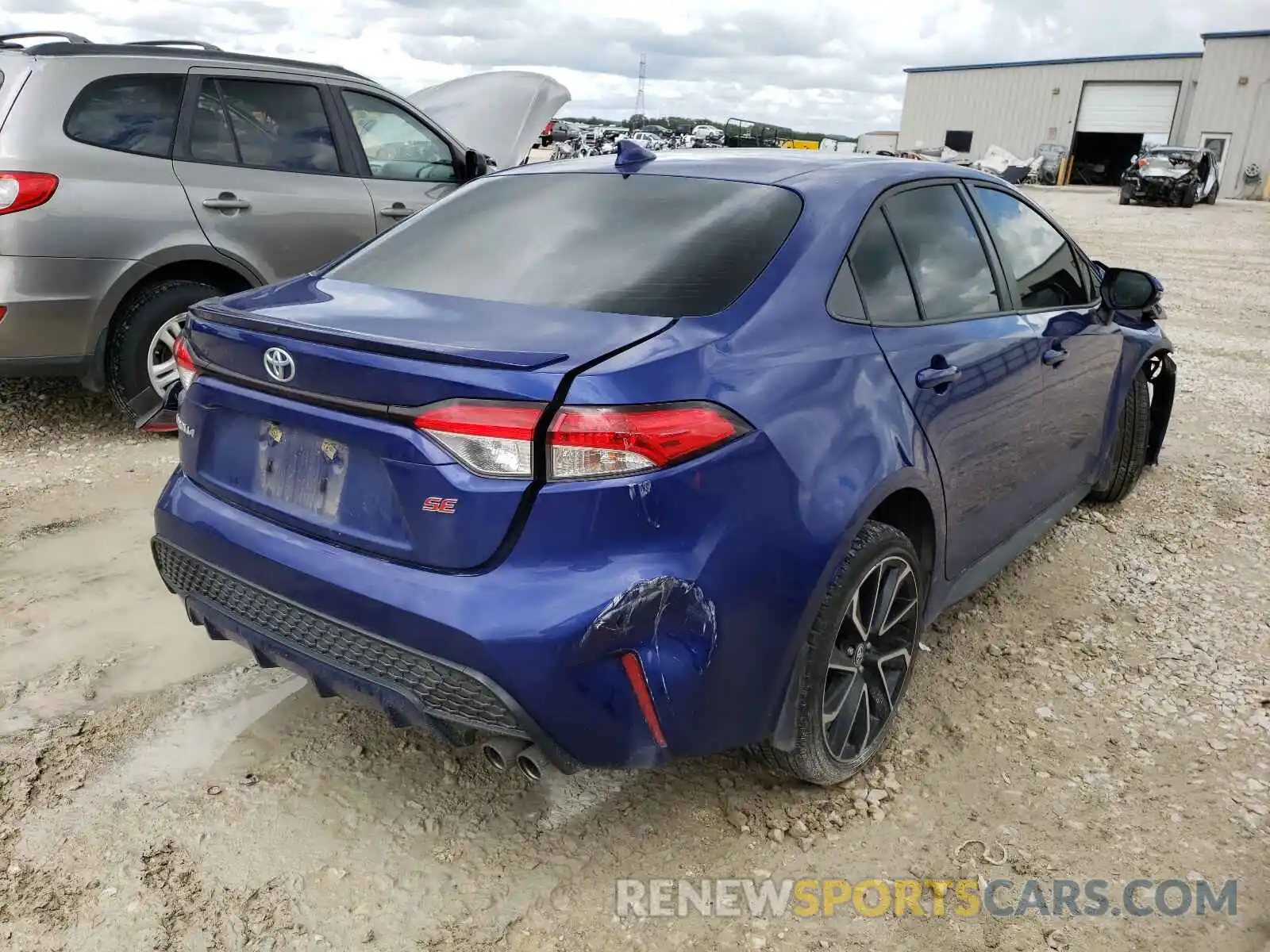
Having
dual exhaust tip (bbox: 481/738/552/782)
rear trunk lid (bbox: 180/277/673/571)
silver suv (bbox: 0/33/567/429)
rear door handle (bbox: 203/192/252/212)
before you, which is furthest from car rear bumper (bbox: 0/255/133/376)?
dual exhaust tip (bbox: 481/738/552/782)

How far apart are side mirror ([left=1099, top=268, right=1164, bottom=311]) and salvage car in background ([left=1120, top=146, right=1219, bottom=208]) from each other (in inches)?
1071

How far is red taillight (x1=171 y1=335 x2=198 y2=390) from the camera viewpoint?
2.46 m

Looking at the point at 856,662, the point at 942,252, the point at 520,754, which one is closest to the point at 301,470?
the point at 520,754

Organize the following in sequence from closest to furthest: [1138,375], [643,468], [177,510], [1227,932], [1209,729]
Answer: [643,468], [1227,932], [177,510], [1209,729], [1138,375]

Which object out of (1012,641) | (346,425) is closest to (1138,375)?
(1012,641)

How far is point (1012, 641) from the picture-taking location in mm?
3438

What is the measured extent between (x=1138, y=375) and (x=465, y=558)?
365 cm

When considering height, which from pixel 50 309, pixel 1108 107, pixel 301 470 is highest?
pixel 1108 107

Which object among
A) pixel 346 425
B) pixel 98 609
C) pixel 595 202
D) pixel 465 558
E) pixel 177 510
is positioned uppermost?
pixel 595 202

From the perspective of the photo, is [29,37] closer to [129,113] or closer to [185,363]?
[129,113]

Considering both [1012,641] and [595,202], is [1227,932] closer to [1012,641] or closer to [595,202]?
[1012,641]

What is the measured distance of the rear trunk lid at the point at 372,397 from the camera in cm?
191

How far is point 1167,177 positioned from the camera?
88.5 ft

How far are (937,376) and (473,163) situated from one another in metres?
4.38
